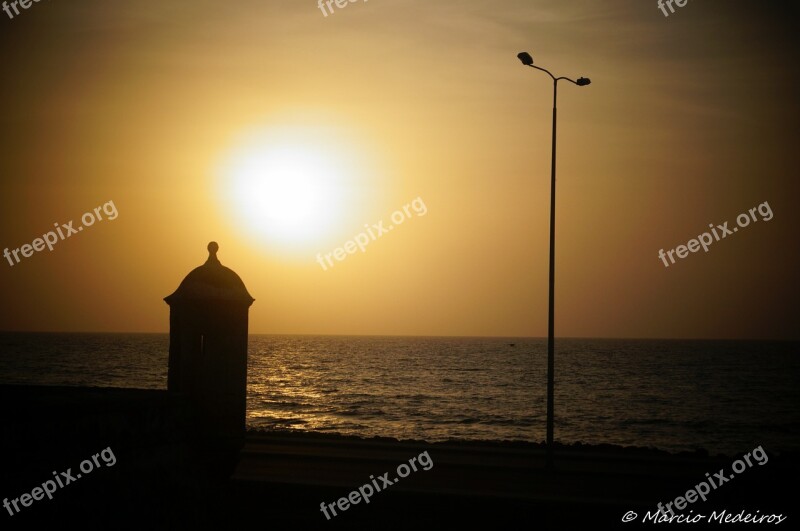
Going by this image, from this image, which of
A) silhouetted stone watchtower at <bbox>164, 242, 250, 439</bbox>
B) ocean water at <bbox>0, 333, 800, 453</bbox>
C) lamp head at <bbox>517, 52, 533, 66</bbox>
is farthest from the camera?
ocean water at <bbox>0, 333, 800, 453</bbox>

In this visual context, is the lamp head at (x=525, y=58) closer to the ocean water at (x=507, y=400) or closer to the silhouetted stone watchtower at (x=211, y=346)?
the silhouetted stone watchtower at (x=211, y=346)

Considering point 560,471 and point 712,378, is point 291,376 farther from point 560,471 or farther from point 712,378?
point 560,471

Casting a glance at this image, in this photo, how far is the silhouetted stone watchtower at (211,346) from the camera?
15.8 metres

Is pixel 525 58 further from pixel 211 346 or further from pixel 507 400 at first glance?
pixel 507 400

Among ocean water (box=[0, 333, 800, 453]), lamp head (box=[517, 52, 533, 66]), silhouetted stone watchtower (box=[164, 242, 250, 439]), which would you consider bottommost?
ocean water (box=[0, 333, 800, 453])

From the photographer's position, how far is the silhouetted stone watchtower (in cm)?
1576

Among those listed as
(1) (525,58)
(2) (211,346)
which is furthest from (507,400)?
(2) (211,346)

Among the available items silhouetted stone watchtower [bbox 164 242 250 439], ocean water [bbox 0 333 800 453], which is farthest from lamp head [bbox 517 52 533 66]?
ocean water [bbox 0 333 800 453]

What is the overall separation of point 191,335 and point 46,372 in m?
99.6

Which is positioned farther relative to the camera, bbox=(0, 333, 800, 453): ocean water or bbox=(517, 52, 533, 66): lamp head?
bbox=(0, 333, 800, 453): ocean water

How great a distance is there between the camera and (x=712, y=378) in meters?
113

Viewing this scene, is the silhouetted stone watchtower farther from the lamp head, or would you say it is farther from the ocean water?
the ocean water

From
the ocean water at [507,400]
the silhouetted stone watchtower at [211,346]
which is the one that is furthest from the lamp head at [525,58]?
the ocean water at [507,400]

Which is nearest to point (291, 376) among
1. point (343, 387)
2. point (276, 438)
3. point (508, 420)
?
point (343, 387)
